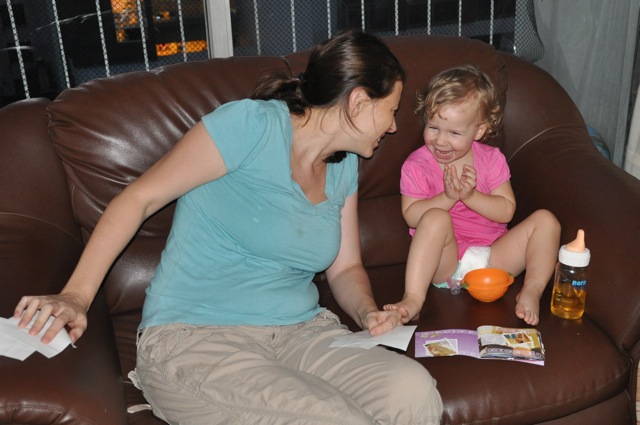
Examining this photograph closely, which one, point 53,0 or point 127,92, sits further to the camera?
point 53,0

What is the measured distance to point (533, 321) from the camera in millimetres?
1980

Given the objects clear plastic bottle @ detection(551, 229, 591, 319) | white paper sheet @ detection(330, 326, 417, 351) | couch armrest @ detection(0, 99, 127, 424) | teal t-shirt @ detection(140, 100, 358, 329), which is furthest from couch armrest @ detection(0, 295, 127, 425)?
clear plastic bottle @ detection(551, 229, 591, 319)

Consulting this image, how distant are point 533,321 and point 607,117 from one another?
5.96 ft

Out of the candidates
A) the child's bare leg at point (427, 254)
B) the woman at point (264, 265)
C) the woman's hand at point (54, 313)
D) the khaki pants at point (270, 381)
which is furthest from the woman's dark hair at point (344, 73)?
the woman's hand at point (54, 313)

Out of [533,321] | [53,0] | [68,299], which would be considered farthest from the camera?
[53,0]

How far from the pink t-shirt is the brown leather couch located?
0.07 meters

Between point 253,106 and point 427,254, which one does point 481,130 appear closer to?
point 427,254

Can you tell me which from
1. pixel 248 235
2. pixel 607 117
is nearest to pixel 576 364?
pixel 248 235

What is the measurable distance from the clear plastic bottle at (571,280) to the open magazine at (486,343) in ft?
0.48

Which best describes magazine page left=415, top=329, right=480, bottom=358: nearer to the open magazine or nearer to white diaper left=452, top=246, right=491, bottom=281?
the open magazine

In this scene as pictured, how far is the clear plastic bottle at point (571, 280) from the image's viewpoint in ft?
6.46

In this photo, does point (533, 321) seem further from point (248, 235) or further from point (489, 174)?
point (248, 235)

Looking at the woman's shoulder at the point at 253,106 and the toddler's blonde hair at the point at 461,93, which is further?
the toddler's blonde hair at the point at 461,93

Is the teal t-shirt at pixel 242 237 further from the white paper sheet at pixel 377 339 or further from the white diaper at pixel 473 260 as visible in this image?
the white diaper at pixel 473 260
